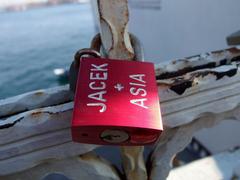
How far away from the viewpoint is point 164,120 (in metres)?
0.42

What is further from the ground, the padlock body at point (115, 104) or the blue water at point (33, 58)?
the padlock body at point (115, 104)

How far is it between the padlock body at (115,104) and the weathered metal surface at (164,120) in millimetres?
47

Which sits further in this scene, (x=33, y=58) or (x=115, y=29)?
(x=33, y=58)

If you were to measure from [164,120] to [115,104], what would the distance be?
0.13 meters

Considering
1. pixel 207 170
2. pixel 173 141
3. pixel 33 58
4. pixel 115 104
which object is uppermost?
pixel 115 104

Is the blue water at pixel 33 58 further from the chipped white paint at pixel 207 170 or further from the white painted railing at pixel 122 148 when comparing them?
the white painted railing at pixel 122 148

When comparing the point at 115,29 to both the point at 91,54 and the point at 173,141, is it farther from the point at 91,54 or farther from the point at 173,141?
the point at 173,141

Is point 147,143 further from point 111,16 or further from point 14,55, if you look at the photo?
point 14,55

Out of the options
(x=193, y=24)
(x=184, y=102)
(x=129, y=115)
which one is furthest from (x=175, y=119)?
(x=193, y=24)

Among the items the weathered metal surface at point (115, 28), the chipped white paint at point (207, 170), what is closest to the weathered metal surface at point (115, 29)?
the weathered metal surface at point (115, 28)

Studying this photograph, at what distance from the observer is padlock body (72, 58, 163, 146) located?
300 millimetres

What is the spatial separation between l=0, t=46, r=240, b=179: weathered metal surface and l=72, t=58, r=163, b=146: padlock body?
0.05m

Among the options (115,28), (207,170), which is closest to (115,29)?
(115,28)

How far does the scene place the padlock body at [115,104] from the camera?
0.98ft
